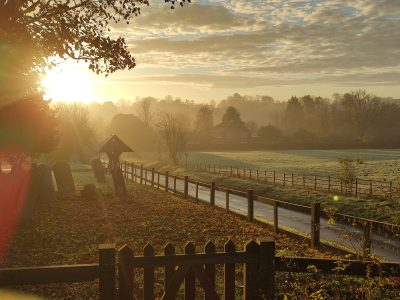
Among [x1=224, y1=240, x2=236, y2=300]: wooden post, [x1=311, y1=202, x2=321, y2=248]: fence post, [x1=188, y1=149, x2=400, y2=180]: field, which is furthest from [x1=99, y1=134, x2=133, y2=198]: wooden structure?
[x1=188, y1=149, x2=400, y2=180]: field

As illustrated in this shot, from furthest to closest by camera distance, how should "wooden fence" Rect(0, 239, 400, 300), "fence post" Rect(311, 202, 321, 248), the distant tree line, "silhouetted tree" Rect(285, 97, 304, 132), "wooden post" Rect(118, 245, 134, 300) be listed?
"silhouetted tree" Rect(285, 97, 304, 132), the distant tree line, "fence post" Rect(311, 202, 321, 248), "wooden post" Rect(118, 245, 134, 300), "wooden fence" Rect(0, 239, 400, 300)

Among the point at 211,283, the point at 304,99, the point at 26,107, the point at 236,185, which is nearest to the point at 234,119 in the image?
the point at 304,99

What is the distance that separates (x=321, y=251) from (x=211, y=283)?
275 inches

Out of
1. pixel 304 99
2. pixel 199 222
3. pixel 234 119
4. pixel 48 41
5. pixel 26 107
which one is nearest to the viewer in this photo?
pixel 48 41

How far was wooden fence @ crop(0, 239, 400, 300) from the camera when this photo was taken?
15.1 feet

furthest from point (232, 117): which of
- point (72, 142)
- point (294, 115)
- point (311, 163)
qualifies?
point (311, 163)

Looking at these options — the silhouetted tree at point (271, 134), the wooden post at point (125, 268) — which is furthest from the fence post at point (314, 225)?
the silhouetted tree at point (271, 134)

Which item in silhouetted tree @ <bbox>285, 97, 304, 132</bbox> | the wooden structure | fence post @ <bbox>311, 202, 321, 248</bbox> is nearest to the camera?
fence post @ <bbox>311, 202, 321, 248</bbox>

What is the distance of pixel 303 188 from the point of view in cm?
3100

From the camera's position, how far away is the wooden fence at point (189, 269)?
4617 mm

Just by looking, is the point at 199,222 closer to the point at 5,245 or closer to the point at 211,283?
the point at 5,245

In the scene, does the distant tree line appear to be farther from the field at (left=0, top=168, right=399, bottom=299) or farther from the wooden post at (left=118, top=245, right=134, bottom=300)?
the wooden post at (left=118, top=245, right=134, bottom=300)

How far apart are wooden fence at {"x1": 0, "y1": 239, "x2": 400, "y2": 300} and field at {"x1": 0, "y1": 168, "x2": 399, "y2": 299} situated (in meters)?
0.77

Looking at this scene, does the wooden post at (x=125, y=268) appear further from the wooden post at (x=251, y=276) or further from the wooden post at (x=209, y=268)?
the wooden post at (x=251, y=276)
